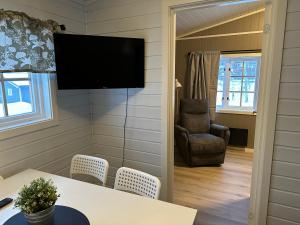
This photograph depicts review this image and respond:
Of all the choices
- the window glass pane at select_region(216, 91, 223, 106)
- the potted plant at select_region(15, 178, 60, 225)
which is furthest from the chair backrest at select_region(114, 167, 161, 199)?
the window glass pane at select_region(216, 91, 223, 106)

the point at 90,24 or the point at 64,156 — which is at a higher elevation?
the point at 90,24

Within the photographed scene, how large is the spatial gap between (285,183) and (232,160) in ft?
6.81

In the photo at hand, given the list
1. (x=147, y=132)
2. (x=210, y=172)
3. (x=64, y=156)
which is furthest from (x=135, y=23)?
(x=210, y=172)

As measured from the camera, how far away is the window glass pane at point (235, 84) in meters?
4.21

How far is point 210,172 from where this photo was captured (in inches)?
130

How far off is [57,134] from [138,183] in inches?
42.0

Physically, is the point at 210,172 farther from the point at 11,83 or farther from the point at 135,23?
the point at 11,83

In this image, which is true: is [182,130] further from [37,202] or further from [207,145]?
[37,202]

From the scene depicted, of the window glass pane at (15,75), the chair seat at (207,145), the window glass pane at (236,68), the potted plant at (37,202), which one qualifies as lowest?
the chair seat at (207,145)

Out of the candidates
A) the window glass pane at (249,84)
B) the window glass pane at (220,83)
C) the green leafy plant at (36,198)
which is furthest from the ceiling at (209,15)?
the green leafy plant at (36,198)

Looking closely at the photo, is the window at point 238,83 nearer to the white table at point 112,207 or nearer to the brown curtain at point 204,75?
the brown curtain at point 204,75

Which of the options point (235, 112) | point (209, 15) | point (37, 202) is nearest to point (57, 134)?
→ point (37, 202)

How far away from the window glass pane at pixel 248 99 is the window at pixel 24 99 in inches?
139

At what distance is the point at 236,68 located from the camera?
13.7ft
